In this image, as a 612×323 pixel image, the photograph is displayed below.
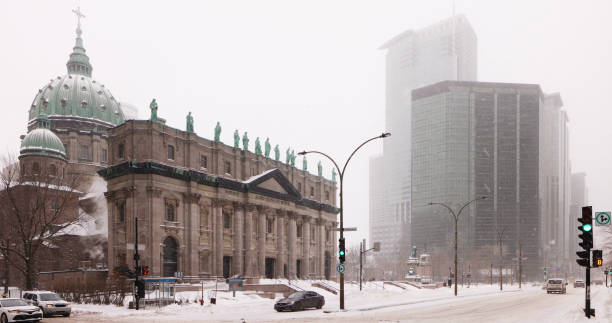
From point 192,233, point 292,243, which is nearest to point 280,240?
point 292,243

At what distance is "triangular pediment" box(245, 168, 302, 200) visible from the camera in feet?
244

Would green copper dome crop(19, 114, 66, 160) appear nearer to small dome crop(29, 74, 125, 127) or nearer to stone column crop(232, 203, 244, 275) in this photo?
small dome crop(29, 74, 125, 127)

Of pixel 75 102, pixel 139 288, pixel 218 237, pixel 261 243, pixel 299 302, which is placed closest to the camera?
pixel 299 302

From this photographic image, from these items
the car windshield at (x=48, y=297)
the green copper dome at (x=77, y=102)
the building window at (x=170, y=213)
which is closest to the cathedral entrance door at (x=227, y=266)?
the building window at (x=170, y=213)

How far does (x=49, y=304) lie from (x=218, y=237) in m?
38.4

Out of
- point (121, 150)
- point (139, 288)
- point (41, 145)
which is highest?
point (41, 145)

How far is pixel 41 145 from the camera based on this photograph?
89.2 m

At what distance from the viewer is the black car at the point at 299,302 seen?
112ft

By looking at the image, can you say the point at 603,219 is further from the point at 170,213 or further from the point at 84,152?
the point at 84,152

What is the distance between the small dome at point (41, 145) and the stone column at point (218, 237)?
118ft

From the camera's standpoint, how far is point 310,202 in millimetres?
90500

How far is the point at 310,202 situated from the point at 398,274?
3195 inches

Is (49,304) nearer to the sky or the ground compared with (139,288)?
nearer to the sky

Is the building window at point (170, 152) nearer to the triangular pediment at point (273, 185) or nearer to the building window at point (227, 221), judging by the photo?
the building window at point (227, 221)
